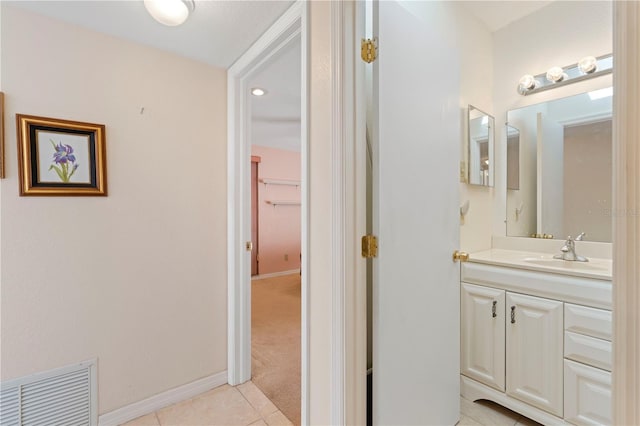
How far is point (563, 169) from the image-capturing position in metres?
1.94

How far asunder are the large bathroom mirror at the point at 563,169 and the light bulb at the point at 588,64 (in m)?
0.14

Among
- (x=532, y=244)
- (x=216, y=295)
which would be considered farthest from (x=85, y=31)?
(x=532, y=244)

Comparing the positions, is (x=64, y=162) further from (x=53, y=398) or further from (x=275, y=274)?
(x=275, y=274)

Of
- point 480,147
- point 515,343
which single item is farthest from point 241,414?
point 480,147

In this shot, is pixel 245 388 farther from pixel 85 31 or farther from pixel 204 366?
pixel 85 31

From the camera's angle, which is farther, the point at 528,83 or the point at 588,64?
the point at 528,83

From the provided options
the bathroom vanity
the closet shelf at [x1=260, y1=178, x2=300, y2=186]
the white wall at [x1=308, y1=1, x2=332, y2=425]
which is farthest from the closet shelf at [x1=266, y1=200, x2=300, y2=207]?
the white wall at [x1=308, y1=1, x2=332, y2=425]

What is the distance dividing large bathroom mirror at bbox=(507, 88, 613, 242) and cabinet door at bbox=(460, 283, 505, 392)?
0.74 m

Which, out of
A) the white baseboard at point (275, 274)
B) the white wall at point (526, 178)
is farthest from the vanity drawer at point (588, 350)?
the white baseboard at point (275, 274)

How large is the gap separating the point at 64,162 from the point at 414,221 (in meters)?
1.80

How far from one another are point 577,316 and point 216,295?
2087mm

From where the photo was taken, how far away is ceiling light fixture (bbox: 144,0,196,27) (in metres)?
1.23

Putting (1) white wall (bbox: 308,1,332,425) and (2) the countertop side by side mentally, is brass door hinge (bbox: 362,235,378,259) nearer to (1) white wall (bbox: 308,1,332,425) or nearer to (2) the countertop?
(1) white wall (bbox: 308,1,332,425)

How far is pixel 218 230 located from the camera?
199 cm
